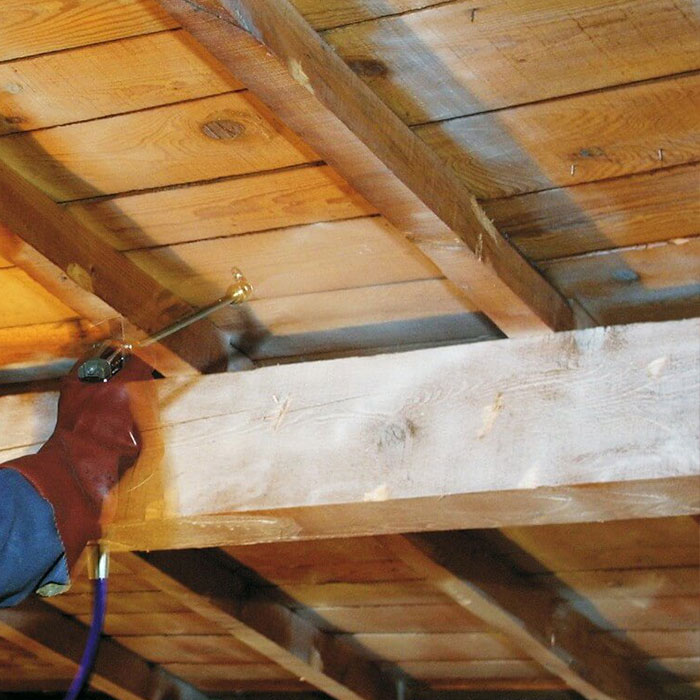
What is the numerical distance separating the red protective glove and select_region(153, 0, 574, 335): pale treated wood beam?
0.54 meters

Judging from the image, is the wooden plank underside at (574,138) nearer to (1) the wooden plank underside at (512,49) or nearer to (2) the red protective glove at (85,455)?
(1) the wooden plank underside at (512,49)

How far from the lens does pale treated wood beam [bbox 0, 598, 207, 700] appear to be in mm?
3010

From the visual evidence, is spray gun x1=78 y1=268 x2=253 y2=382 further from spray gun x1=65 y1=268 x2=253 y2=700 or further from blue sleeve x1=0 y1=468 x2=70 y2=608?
blue sleeve x1=0 y1=468 x2=70 y2=608

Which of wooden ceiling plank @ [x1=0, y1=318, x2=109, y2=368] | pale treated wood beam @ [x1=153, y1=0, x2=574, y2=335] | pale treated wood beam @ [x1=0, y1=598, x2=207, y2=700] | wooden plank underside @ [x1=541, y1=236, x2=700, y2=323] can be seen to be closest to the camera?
pale treated wood beam @ [x1=153, y1=0, x2=574, y2=335]

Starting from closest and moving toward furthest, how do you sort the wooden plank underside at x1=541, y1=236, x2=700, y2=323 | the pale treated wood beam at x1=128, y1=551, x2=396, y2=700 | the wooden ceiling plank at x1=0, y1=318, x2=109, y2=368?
the wooden plank underside at x1=541, y1=236, x2=700, y2=323 → the wooden ceiling plank at x1=0, y1=318, x2=109, y2=368 → the pale treated wood beam at x1=128, y1=551, x2=396, y2=700

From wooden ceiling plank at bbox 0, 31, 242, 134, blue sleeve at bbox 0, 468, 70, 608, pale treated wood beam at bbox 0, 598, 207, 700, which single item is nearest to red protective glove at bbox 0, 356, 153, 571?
blue sleeve at bbox 0, 468, 70, 608

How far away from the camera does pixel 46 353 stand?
2010 millimetres

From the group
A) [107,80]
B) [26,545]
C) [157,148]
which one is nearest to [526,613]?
[26,545]

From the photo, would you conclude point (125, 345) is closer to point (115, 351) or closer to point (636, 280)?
point (115, 351)

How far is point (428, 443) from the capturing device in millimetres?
1651

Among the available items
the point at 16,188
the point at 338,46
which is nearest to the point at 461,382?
the point at 338,46

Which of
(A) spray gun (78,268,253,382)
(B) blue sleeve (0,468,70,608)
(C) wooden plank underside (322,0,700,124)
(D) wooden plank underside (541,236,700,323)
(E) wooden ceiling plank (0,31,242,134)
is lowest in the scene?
(B) blue sleeve (0,468,70,608)

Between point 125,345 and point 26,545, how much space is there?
308 millimetres

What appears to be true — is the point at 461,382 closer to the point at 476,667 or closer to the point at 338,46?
the point at 338,46
